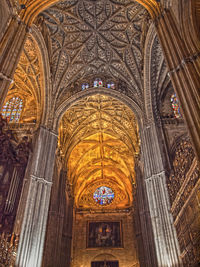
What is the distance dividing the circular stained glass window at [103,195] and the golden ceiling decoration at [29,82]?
1228 centimetres

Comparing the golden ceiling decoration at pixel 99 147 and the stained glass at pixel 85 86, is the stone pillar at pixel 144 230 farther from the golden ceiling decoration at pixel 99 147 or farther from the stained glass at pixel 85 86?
the stained glass at pixel 85 86

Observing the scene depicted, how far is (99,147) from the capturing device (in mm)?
22922

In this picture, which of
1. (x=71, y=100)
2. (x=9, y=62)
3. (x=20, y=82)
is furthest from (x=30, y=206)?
(x=20, y=82)

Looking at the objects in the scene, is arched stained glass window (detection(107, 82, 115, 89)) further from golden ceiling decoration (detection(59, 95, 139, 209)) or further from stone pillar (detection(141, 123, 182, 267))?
stone pillar (detection(141, 123, 182, 267))

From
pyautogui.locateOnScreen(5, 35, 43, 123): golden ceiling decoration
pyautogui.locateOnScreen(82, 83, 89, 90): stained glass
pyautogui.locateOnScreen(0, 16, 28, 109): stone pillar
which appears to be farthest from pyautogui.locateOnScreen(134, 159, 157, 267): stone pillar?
pyautogui.locateOnScreen(0, 16, 28, 109): stone pillar

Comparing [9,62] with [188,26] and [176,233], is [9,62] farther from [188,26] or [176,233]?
[176,233]

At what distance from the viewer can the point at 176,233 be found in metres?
9.62

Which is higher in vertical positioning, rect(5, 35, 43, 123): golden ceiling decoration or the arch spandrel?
rect(5, 35, 43, 123): golden ceiling decoration

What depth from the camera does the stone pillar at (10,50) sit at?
792 cm

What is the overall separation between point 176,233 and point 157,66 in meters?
9.94

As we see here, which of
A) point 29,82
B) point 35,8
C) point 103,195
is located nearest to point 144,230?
point 103,195

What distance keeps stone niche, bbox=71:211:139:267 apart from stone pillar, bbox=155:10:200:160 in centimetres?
1670

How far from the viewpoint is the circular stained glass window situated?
24.2 meters

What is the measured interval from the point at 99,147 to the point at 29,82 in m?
9.56
